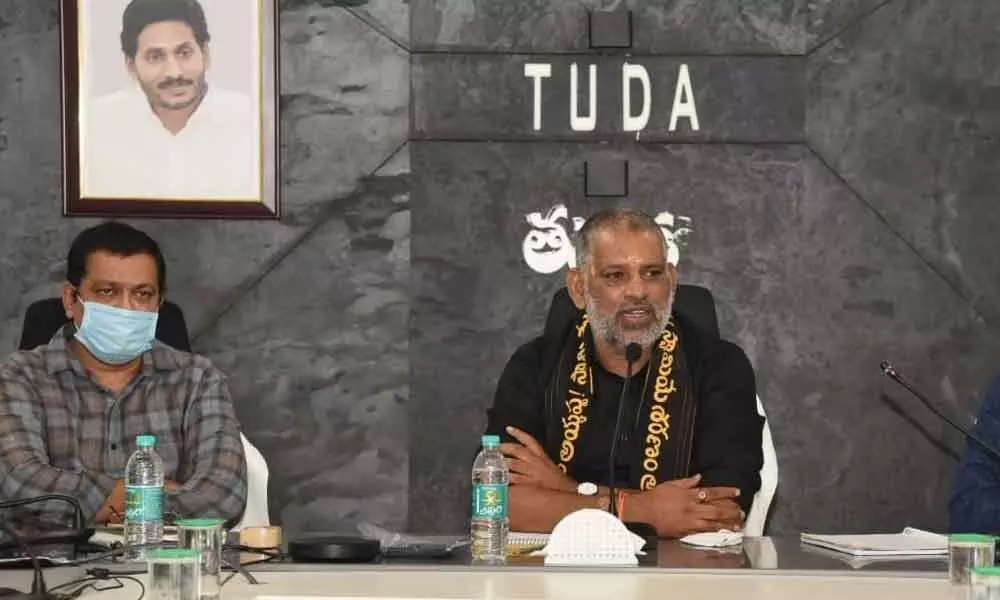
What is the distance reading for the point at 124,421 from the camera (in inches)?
129

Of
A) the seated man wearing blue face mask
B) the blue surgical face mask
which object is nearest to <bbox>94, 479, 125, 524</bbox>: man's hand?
the seated man wearing blue face mask

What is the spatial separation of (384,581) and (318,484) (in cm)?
194

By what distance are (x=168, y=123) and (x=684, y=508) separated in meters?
1.97

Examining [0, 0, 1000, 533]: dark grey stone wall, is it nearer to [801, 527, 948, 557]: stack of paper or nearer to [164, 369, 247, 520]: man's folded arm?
[164, 369, 247, 520]: man's folded arm

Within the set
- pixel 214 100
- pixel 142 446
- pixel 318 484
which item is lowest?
pixel 318 484

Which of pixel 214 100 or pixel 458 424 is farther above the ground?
pixel 214 100

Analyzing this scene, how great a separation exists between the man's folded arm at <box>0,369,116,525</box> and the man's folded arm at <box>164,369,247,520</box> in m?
0.16

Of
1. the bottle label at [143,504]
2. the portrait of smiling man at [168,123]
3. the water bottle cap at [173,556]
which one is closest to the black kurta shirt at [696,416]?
the bottle label at [143,504]

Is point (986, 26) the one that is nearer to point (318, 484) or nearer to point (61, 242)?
point (318, 484)

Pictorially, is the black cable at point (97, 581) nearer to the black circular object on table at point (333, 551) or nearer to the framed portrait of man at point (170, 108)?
the black circular object on table at point (333, 551)

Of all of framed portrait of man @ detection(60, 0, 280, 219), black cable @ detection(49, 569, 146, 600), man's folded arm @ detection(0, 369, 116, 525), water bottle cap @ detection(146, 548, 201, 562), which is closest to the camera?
water bottle cap @ detection(146, 548, 201, 562)

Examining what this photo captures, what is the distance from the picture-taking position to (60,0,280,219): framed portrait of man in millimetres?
4020

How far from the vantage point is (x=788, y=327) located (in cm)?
406

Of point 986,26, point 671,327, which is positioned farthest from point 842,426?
point 986,26
